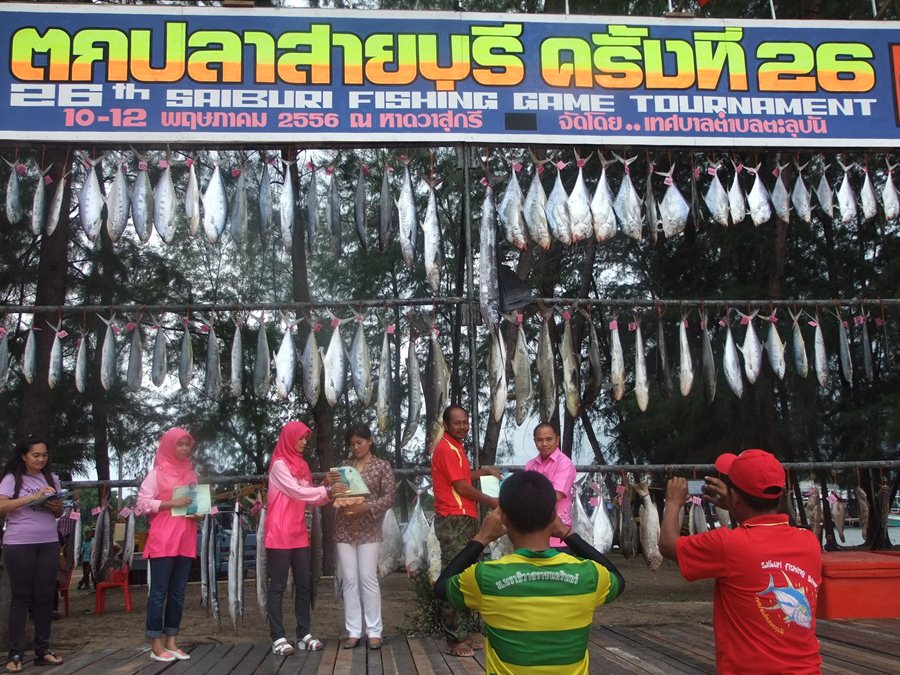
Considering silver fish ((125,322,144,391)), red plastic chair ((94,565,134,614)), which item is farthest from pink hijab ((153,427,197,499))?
red plastic chair ((94,565,134,614))

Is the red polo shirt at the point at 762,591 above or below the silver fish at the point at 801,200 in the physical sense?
below

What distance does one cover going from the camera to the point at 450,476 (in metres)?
5.65

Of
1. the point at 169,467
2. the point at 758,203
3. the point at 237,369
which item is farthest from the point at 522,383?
the point at 169,467

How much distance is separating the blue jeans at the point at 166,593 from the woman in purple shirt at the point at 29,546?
27.5 inches

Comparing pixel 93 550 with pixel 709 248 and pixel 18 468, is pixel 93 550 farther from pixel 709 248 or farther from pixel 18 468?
pixel 709 248

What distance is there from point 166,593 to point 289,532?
92 centimetres

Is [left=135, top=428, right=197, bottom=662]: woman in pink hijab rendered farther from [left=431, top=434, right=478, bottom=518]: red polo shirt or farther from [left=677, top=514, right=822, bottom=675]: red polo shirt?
[left=677, top=514, right=822, bottom=675]: red polo shirt

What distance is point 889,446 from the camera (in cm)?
1198

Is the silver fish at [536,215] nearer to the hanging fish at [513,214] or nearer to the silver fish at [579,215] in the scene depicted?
the hanging fish at [513,214]

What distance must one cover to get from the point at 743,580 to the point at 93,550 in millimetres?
6462

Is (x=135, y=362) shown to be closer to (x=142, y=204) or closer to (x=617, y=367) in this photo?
(x=142, y=204)

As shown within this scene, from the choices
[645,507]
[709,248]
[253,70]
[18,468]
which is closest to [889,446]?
[709,248]

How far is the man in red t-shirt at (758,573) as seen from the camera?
8.44ft

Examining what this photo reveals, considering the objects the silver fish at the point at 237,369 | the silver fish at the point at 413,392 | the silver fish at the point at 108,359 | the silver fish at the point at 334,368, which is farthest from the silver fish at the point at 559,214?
the silver fish at the point at 108,359
